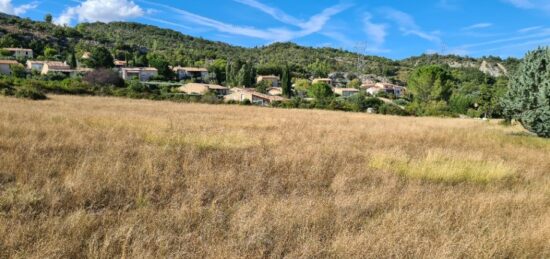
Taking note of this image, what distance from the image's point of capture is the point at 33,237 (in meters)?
3.27

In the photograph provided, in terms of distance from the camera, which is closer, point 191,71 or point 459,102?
point 459,102

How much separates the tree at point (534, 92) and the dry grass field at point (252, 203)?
855cm

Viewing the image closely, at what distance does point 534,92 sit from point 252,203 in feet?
52.2

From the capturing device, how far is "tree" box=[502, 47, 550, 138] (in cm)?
1495

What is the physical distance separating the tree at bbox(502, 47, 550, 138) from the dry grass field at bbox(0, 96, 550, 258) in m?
8.55

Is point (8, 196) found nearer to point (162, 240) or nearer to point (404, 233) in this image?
point (162, 240)

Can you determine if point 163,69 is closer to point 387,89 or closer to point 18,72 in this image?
point 18,72

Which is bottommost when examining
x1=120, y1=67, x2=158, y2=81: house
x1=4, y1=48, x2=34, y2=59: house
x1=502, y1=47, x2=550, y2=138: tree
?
x1=502, y1=47, x2=550, y2=138: tree

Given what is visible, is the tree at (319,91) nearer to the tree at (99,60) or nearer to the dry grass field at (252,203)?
the tree at (99,60)

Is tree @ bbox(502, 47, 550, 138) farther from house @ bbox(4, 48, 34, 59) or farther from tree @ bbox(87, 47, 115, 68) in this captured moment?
house @ bbox(4, 48, 34, 59)

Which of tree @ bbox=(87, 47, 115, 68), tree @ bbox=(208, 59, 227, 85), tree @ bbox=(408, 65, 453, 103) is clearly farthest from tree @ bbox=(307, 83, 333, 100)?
tree @ bbox=(87, 47, 115, 68)

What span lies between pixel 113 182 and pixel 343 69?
158646mm

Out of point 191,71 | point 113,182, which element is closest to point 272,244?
point 113,182

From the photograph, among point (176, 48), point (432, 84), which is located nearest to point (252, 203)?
point (432, 84)
